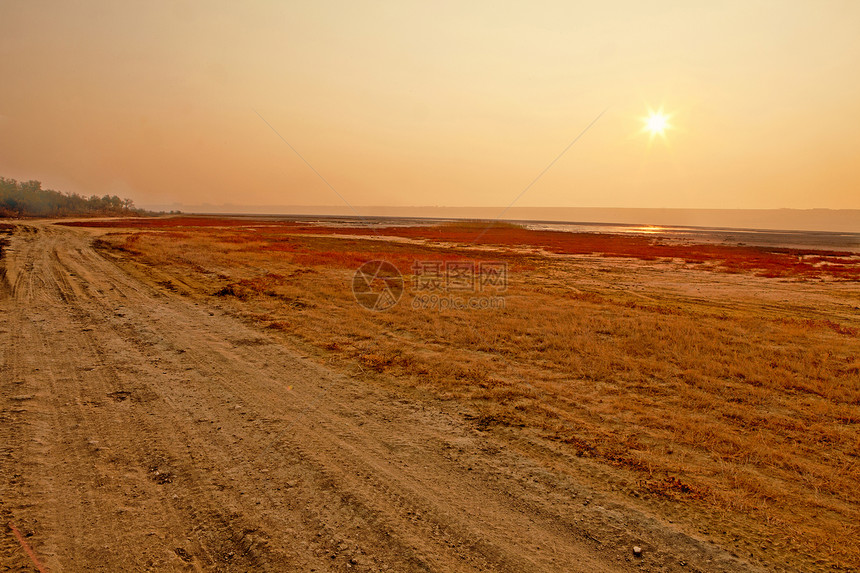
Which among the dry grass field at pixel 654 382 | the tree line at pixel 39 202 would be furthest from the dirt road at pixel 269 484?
the tree line at pixel 39 202

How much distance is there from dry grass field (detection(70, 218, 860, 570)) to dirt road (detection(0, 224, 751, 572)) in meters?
0.76

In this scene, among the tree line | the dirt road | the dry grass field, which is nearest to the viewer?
the dirt road

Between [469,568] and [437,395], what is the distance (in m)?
4.04

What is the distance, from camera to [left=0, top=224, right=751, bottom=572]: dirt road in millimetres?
3572

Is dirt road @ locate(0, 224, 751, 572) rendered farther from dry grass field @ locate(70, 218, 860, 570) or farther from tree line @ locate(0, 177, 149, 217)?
tree line @ locate(0, 177, 149, 217)

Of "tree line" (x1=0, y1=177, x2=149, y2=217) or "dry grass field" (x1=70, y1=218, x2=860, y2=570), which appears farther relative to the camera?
"tree line" (x1=0, y1=177, x2=149, y2=217)

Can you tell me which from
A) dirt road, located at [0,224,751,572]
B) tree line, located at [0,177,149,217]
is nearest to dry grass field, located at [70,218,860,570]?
dirt road, located at [0,224,751,572]

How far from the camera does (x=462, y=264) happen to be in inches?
1196

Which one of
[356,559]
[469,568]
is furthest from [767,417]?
[356,559]

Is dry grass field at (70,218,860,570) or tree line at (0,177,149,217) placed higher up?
tree line at (0,177,149,217)

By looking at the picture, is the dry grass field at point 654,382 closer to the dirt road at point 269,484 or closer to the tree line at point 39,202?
the dirt road at point 269,484

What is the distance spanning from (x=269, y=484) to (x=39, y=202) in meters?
112

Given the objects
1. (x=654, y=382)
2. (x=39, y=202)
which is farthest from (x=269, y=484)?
(x=39, y=202)

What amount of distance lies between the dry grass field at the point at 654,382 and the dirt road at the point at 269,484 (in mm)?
755
